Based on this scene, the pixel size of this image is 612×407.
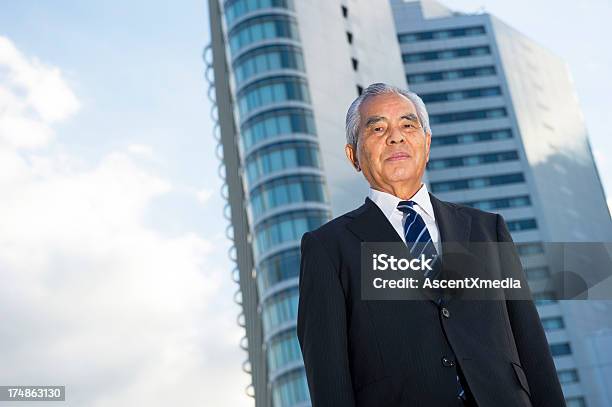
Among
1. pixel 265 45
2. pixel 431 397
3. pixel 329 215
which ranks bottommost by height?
pixel 431 397

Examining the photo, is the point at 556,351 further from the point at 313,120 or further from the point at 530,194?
the point at 313,120

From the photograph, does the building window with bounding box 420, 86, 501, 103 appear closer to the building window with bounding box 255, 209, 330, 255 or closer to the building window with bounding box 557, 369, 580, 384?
the building window with bounding box 557, 369, 580, 384

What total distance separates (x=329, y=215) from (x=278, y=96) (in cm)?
909

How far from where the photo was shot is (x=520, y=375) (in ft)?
8.89

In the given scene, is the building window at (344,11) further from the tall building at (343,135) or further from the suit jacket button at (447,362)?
the suit jacket button at (447,362)

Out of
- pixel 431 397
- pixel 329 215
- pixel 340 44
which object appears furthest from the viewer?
pixel 340 44

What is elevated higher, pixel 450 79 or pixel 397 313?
pixel 450 79

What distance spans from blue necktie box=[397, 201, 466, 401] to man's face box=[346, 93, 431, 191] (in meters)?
0.10

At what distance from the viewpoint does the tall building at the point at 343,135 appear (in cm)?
5356

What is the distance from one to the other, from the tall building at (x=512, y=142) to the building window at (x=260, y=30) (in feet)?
86.5

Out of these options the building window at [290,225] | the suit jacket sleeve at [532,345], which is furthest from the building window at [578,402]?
the suit jacket sleeve at [532,345]

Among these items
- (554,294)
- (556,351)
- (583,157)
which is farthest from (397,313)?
(583,157)

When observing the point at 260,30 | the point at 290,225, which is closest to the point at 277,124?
the point at 290,225

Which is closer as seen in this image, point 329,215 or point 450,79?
point 329,215
